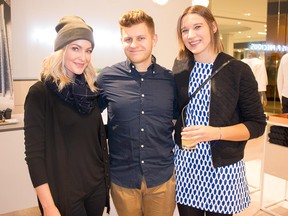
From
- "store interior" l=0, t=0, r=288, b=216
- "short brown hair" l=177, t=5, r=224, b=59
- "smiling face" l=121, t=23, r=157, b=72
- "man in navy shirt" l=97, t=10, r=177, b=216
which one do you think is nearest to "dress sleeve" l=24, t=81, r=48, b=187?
"man in navy shirt" l=97, t=10, r=177, b=216

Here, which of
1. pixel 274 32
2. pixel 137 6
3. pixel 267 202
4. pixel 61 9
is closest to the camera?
pixel 267 202

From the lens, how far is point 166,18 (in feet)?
15.1

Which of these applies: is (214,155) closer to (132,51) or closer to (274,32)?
(132,51)

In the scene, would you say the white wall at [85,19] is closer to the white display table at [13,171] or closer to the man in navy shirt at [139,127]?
the white display table at [13,171]

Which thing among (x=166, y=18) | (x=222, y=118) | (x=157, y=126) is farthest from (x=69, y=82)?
(x=166, y=18)

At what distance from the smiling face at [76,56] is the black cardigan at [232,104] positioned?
583 millimetres

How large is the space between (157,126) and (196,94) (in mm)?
272

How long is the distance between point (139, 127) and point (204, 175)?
1.43 feet

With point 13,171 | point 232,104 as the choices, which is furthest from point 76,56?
point 13,171

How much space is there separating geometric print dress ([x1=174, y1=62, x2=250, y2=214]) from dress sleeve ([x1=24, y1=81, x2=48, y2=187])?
75 centimetres

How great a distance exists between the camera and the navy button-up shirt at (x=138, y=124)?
1568mm

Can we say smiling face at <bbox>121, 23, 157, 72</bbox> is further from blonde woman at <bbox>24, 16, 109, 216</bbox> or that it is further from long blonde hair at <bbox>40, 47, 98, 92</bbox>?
long blonde hair at <bbox>40, 47, 98, 92</bbox>

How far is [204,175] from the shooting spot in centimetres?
157

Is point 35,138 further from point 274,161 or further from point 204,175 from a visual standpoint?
point 274,161
